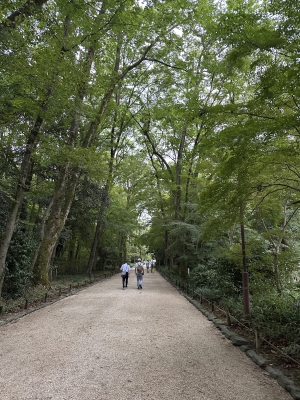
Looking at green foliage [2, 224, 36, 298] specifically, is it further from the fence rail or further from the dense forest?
the fence rail

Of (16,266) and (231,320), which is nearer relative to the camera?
(231,320)

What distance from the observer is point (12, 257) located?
887cm

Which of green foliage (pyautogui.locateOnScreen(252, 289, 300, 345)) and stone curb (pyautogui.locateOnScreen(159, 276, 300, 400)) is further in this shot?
green foliage (pyautogui.locateOnScreen(252, 289, 300, 345))

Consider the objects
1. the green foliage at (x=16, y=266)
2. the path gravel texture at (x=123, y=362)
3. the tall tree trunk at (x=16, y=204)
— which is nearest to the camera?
the path gravel texture at (x=123, y=362)

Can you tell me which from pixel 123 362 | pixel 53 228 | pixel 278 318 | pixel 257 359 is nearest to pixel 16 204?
pixel 53 228

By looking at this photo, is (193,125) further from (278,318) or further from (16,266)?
(16,266)

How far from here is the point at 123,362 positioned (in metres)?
4.17

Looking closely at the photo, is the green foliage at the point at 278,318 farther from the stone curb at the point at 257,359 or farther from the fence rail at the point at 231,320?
the stone curb at the point at 257,359

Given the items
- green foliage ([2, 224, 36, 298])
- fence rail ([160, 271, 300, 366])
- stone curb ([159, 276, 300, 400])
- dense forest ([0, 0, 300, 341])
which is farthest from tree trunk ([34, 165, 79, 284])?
stone curb ([159, 276, 300, 400])

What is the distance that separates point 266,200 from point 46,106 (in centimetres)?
699

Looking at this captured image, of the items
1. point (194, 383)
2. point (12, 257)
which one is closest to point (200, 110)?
point (194, 383)

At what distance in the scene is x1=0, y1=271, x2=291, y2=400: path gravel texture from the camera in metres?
3.25

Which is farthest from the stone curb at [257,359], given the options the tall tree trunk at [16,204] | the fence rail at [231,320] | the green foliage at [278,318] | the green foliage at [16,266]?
the green foliage at [16,266]

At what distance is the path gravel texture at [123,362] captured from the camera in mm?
3246
